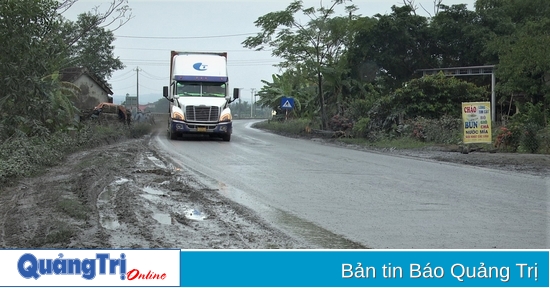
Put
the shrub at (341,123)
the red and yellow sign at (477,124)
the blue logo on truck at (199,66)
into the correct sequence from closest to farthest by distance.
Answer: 1. the red and yellow sign at (477,124)
2. the blue logo on truck at (199,66)
3. the shrub at (341,123)

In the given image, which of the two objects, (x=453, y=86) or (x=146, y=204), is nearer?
(x=146, y=204)

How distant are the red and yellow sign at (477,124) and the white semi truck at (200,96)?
10640 mm

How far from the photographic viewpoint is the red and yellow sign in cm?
1928

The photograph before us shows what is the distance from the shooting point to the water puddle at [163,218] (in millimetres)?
7508

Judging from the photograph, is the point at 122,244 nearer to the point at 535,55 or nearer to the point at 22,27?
the point at 22,27

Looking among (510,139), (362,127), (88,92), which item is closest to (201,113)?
(362,127)

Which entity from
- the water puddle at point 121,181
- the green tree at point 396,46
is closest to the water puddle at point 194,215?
the water puddle at point 121,181

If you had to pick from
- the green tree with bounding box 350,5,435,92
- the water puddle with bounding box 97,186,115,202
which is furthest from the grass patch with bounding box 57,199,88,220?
the green tree with bounding box 350,5,435,92

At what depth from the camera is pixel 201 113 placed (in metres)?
25.6

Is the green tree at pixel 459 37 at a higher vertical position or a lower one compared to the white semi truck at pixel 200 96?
higher

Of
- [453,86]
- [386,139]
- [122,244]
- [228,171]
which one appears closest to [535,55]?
[453,86]

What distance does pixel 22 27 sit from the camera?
1406 centimetres

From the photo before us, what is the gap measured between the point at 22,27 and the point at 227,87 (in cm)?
1294

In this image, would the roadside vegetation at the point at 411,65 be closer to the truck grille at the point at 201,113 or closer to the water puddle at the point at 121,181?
the truck grille at the point at 201,113
